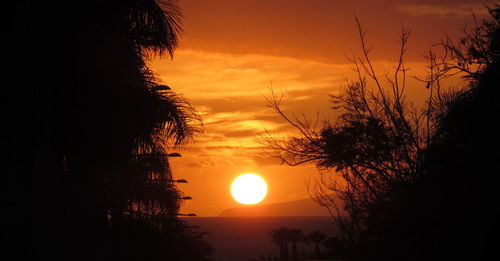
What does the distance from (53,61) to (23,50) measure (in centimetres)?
65

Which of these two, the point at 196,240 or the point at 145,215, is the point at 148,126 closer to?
the point at 145,215

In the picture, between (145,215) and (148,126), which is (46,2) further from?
(145,215)

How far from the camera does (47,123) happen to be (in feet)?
38.4

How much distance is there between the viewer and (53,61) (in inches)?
467

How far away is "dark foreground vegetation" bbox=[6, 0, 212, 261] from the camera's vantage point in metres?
11.7

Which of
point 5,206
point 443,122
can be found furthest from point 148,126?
point 443,122

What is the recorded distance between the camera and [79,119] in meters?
12.8

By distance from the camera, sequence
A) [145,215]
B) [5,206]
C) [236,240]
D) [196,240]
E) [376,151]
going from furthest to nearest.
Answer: [236,240]
[196,240]
[145,215]
[376,151]
[5,206]

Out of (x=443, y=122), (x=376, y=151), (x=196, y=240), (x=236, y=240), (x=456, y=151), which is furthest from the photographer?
(x=236, y=240)

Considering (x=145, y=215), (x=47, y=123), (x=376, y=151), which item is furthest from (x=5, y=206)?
(x=376, y=151)

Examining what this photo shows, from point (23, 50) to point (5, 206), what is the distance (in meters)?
3.76

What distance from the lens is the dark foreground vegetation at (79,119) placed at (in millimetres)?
11664

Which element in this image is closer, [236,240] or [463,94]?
[463,94]

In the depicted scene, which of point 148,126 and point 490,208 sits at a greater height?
point 148,126
